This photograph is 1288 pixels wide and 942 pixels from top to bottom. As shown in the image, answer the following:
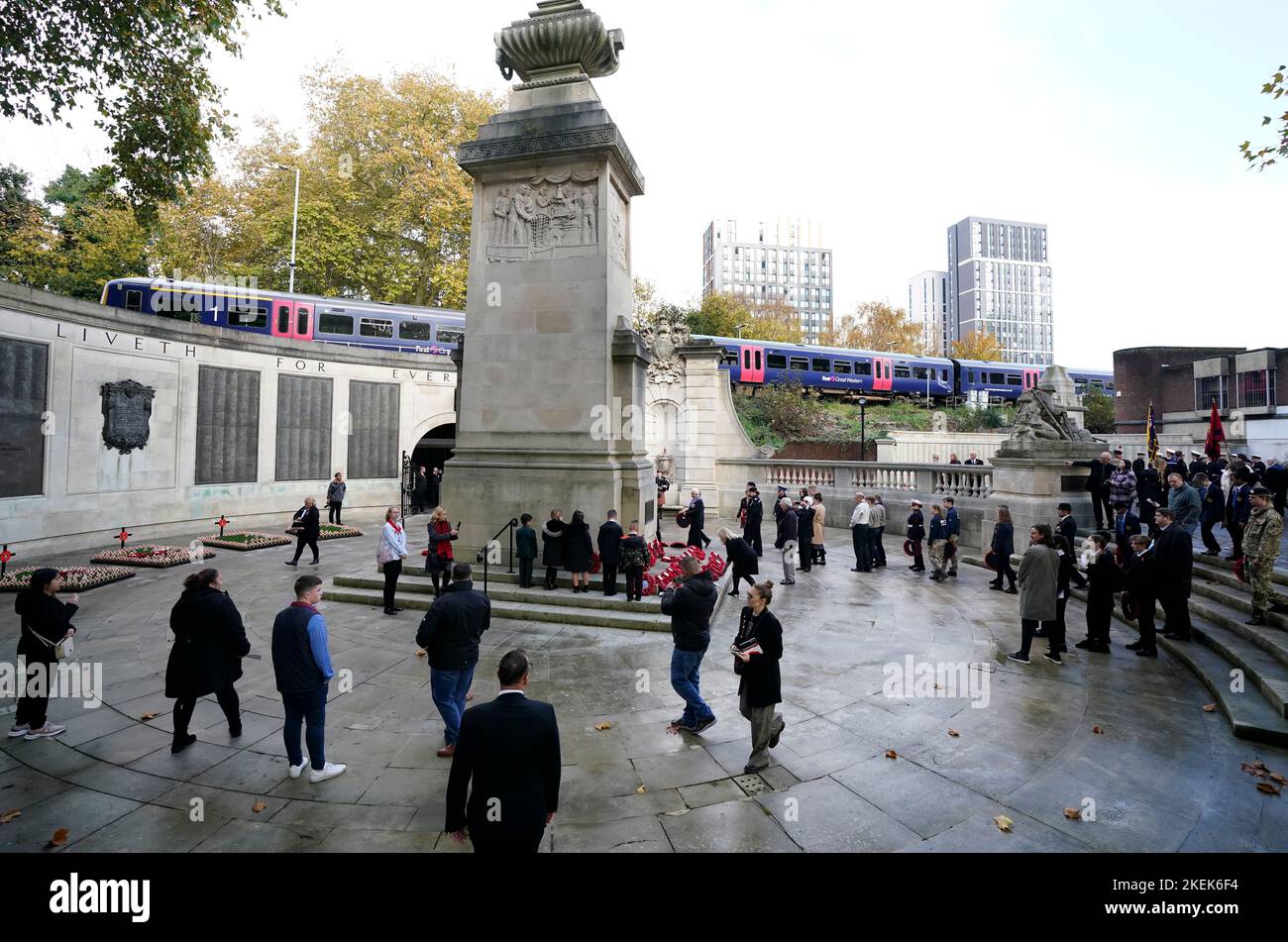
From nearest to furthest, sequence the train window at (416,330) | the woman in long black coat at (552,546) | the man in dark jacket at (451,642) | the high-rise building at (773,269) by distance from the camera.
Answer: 1. the man in dark jacket at (451,642)
2. the woman in long black coat at (552,546)
3. the train window at (416,330)
4. the high-rise building at (773,269)

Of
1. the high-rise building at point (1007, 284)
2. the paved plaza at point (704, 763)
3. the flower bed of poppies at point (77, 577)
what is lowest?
the paved plaza at point (704, 763)

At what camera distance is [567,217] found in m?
11.2

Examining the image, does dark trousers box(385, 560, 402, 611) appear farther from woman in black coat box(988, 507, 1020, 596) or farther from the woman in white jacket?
woman in black coat box(988, 507, 1020, 596)

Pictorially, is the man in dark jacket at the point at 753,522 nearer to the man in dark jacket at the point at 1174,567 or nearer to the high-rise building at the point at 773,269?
the man in dark jacket at the point at 1174,567

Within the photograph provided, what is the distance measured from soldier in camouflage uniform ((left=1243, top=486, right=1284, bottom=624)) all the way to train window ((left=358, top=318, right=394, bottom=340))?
2519cm

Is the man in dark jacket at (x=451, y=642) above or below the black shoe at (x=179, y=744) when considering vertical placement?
above

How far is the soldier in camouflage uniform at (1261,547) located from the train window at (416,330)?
2466 centimetres

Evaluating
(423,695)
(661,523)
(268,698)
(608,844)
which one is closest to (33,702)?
(268,698)

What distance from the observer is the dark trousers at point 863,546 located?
13.4m

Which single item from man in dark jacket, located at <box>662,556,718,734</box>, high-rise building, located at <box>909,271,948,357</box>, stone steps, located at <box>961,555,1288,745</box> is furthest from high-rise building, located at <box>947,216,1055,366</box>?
man in dark jacket, located at <box>662,556,718,734</box>

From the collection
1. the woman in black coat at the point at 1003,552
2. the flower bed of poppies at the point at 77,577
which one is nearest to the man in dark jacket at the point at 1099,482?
the woman in black coat at the point at 1003,552

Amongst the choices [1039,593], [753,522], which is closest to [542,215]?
[753,522]

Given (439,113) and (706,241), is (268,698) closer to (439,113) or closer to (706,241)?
(439,113)

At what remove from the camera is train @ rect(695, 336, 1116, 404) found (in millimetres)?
32312
